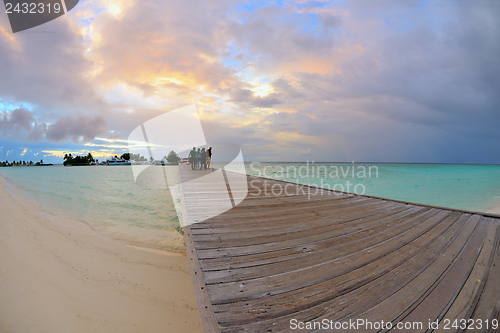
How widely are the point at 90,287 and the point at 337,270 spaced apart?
434 centimetres

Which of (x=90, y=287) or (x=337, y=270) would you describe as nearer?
(x=337, y=270)

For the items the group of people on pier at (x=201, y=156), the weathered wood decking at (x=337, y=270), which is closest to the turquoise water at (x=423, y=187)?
the group of people on pier at (x=201, y=156)

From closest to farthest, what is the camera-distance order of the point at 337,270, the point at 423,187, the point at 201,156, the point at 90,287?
the point at 337,270 → the point at 90,287 → the point at 201,156 → the point at 423,187

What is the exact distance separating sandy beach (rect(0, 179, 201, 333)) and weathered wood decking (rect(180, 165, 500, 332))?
147 cm

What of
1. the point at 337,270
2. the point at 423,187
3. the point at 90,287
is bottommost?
the point at 423,187

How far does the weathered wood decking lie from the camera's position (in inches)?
57.3

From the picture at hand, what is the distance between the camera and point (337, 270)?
6.39 ft

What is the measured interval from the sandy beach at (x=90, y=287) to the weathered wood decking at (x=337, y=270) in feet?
4.82

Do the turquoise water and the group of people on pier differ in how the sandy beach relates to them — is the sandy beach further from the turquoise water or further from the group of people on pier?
the turquoise water

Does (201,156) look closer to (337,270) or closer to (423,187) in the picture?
(337,270)

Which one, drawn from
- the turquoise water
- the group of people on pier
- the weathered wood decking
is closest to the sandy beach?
the weathered wood decking

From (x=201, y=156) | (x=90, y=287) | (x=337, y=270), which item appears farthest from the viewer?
(x=201, y=156)

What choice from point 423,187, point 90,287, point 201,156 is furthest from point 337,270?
point 423,187

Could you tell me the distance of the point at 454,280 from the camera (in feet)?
6.40
